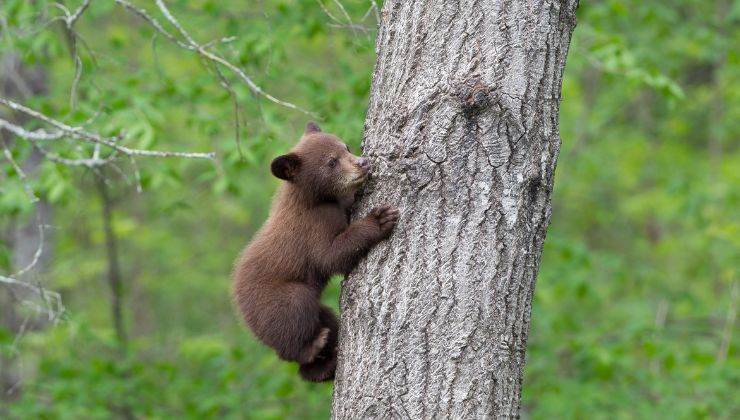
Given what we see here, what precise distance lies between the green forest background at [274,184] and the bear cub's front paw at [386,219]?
134 cm

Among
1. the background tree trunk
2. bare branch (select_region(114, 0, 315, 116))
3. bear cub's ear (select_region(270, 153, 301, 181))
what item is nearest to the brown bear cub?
bear cub's ear (select_region(270, 153, 301, 181))

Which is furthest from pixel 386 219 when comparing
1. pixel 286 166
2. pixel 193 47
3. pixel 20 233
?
pixel 20 233

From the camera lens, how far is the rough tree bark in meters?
2.99

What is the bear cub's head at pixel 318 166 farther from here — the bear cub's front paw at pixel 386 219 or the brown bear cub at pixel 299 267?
the bear cub's front paw at pixel 386 219

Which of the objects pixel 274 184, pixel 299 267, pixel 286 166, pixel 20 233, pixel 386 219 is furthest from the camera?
pixel 274 184

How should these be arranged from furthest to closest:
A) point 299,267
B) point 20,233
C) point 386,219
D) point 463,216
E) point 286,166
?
point 20,233, point 286,166, point 299,267, point 386,219, point 463,216

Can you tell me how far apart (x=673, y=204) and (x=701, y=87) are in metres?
3.29

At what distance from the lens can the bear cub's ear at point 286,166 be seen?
13.3ft

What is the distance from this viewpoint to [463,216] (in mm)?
3037

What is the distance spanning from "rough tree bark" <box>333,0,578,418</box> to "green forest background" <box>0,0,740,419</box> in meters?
1.38

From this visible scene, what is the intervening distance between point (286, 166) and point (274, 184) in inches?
350

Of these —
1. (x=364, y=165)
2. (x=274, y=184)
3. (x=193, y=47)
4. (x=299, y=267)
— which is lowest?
(x=299, y=267)

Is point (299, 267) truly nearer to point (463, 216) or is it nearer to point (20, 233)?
point (463, 216)

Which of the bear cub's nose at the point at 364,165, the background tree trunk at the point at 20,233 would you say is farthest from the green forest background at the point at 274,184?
the bear cub's nose at the point at 364,165
